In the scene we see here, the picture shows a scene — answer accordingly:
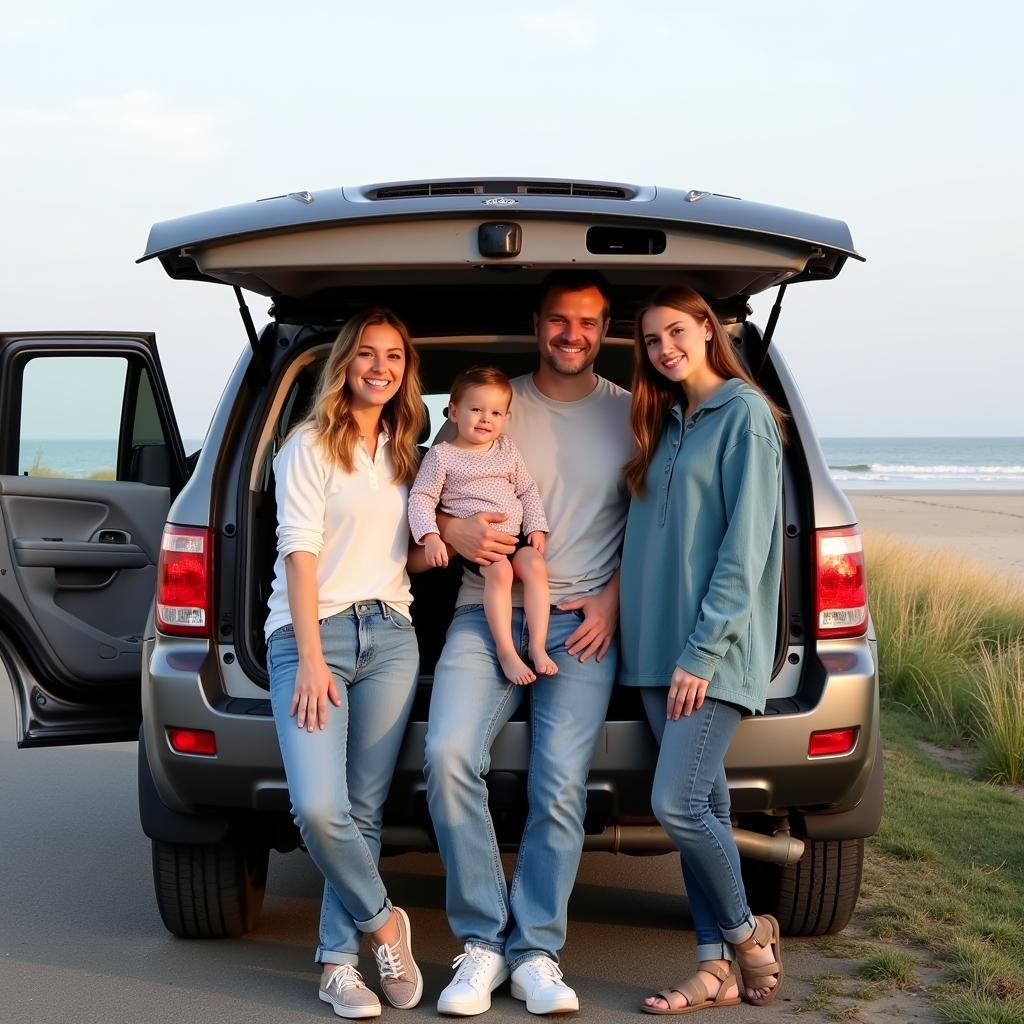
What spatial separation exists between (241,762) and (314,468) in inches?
31.6

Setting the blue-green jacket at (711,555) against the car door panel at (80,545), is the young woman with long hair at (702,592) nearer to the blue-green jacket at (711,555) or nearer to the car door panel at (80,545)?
the blue-green jacket at (711,555)

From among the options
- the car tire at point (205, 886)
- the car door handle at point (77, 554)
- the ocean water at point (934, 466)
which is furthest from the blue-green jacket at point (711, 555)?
the ocean water at point (934, 466)

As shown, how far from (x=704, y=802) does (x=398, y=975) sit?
0.95 m

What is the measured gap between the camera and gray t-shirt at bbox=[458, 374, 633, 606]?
3.91m

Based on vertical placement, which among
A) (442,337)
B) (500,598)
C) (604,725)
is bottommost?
Result: (604,725)

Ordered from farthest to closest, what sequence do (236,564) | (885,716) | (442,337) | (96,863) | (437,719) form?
(885,716), (96,863), (442,337), (236,564), (437,719)

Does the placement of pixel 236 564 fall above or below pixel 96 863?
above

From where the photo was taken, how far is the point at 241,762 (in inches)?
145

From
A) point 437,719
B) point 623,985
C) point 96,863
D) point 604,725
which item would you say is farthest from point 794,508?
point 96,863

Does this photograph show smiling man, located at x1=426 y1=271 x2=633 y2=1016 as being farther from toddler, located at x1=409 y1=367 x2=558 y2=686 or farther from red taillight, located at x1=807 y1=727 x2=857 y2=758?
red taillight, located at x1=807 y1=727 x2=857 y2=758

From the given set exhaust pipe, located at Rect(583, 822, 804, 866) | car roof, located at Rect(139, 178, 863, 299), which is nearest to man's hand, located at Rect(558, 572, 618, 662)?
exhaust pipe, located at Rect(583, 822, 804, 866)

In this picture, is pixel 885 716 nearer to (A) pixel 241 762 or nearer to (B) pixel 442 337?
(B) pixel 442 337

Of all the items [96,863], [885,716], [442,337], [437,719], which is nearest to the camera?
[437,719]

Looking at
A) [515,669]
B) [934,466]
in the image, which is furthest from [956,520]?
[934,466]
